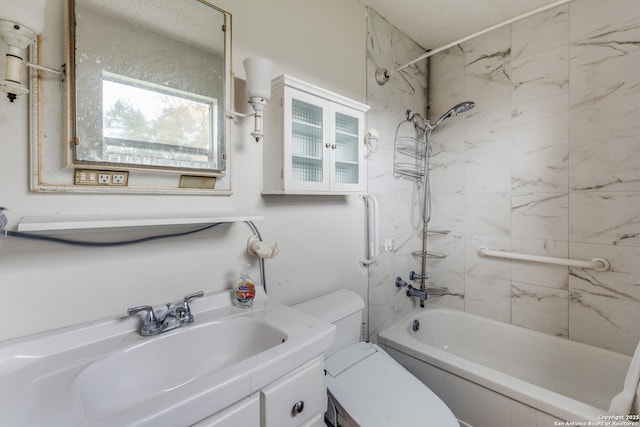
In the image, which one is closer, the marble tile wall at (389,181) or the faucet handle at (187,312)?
the faucet handle at (187,312)

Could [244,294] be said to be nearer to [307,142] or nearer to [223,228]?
[223,228]

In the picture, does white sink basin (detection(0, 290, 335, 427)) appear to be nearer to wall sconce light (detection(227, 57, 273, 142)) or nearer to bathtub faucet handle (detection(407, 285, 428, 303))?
wall sconce light (detection(227, 57, 273, 142))

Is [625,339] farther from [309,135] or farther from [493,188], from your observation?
[309,135]

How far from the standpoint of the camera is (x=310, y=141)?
1432 mm

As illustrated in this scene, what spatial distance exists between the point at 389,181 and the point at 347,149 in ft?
2.12

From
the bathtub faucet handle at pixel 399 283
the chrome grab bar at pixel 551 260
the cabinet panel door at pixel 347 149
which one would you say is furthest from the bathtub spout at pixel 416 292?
the cabinet panel door at pixel 347 149

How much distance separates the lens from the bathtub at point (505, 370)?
135 centimetres

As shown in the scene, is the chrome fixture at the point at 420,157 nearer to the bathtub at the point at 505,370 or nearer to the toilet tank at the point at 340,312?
the bathtub at the point at 505,370

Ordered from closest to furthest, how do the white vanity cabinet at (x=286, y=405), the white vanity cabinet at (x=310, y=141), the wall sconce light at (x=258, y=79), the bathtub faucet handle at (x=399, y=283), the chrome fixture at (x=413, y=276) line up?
the white vanity cabinet at (x=286, y=405) < the wall sconce light at (x=258, y=79) < the white vanity cabinet at (x=310, y=141) < the bathtub faucet handle at (x=399, y=283) < the chrome fixture at (x=413, y=276)

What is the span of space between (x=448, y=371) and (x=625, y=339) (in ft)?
3.62

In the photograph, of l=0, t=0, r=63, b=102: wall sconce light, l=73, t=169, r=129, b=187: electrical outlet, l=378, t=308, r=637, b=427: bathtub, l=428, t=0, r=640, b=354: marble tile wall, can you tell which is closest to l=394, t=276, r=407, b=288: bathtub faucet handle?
l=378, t=308, r=637, b=427: bathtub

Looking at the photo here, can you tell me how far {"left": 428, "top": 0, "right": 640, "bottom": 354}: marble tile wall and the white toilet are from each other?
3.94 feet

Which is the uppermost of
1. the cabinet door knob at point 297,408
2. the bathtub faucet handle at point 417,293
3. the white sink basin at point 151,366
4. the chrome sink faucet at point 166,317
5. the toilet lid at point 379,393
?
the chrome sink faucet at point 166,317

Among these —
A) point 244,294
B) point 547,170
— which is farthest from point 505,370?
point 244,294
